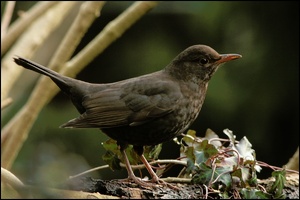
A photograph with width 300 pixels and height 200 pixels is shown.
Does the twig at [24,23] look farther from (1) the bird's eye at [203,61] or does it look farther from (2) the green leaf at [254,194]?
(2) the green leaf at [254,194]

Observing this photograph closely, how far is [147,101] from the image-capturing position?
4027mm

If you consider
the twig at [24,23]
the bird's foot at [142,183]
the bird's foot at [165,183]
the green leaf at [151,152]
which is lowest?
the bird's foot at [165,183]

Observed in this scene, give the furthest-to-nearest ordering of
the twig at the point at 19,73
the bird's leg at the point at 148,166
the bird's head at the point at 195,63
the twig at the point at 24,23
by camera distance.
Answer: the twig at the point at 24,23, the twig at the point at 19,73, the bird's head at the point at 195,63, the bird's leg at the point at 148,166

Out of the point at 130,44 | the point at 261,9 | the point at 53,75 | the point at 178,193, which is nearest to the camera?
the point at 178,193

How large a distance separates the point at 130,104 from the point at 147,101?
3.6 inches

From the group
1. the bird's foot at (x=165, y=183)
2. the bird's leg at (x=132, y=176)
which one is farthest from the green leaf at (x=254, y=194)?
the bird's leg at (x=132, y=176)

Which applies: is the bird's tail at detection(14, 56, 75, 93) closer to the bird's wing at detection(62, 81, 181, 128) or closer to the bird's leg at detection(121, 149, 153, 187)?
the bird's wing at detection(62, 81, 181, 128)

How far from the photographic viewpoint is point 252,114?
7.70 m

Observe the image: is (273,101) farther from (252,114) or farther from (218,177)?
(218,177)

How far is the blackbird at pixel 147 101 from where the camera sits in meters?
3.90

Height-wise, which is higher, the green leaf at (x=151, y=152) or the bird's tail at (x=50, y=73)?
the bird's tail at (x=50, y=73)

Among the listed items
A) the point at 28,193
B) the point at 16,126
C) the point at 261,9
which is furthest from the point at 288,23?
the point at 28,193

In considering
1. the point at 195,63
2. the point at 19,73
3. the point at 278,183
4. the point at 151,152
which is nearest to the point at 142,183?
the point at 151,152

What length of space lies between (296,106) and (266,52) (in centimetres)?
65
